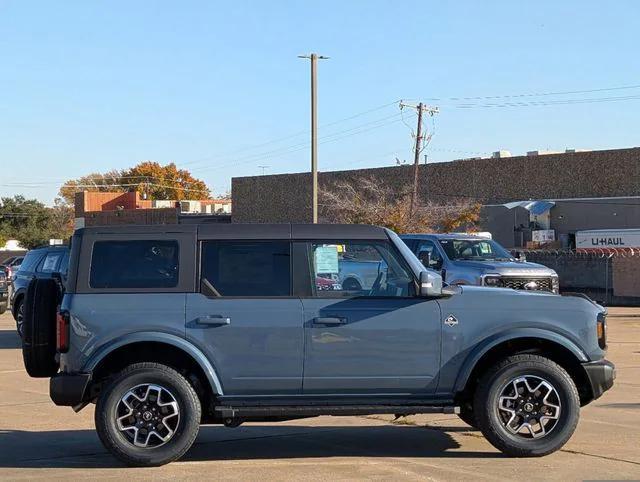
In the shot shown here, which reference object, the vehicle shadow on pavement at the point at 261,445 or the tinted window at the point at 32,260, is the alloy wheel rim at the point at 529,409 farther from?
the tinted window at the point at 32,260

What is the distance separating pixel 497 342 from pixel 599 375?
95 cm

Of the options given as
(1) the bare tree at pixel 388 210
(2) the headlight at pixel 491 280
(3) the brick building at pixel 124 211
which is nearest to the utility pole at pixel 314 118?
(1) the bare tree at pixel 388 210

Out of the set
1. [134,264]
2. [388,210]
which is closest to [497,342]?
[134,264]

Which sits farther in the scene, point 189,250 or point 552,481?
point 189,250

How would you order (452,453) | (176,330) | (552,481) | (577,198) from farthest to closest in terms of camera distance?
(577,198)
(452,453)
(176,330)
(552,481)

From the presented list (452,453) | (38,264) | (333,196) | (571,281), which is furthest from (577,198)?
(452,453)

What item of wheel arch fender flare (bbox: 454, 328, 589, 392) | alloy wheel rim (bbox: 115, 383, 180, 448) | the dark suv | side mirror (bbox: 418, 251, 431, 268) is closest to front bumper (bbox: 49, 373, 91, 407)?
alloy wheel rim (bbox: 115, 383, 180, 448)

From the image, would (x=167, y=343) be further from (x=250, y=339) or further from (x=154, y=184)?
(x=154, y=184)

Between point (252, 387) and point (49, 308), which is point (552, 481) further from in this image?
point (49, 308)

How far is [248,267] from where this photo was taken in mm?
8727

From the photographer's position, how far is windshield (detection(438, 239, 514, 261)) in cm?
2238

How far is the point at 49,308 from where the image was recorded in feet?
29.4

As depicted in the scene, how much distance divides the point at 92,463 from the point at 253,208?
66052 mm

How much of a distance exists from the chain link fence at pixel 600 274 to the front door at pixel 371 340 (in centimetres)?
2661
